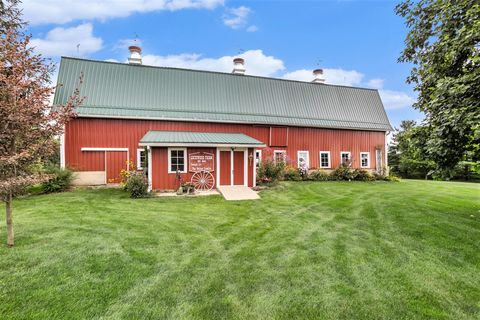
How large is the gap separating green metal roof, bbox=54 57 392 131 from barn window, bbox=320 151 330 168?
1.93m

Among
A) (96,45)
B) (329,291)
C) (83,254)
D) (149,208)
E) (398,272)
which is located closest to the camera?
(329,291)

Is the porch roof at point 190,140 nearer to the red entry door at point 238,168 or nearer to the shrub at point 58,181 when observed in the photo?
the red entry door at point 238,168

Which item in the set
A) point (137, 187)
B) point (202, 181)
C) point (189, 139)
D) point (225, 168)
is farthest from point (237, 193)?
point (137, 187)

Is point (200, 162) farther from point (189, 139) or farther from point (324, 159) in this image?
point (324, 159)

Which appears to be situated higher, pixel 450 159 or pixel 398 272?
pixel 450 159

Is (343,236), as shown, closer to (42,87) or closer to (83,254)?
(83,254)

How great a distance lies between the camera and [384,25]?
11906 millimetres

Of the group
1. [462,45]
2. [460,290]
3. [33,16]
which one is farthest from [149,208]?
[33,16]

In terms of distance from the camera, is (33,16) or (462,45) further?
(33,16)

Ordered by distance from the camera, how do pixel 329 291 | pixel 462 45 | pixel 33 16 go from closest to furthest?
pixel 329 291
pixel 462 45
pixel 33 16

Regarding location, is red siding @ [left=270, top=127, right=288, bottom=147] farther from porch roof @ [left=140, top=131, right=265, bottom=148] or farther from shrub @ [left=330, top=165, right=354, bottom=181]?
shrub @ [left=330, top=165, right=354, bottom=181]

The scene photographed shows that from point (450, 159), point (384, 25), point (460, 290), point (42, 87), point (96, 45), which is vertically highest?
point (96, 45)

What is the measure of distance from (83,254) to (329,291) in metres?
4.05

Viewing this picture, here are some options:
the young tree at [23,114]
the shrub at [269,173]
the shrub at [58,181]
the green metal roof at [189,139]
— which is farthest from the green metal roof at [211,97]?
the young tree at [23,114]
